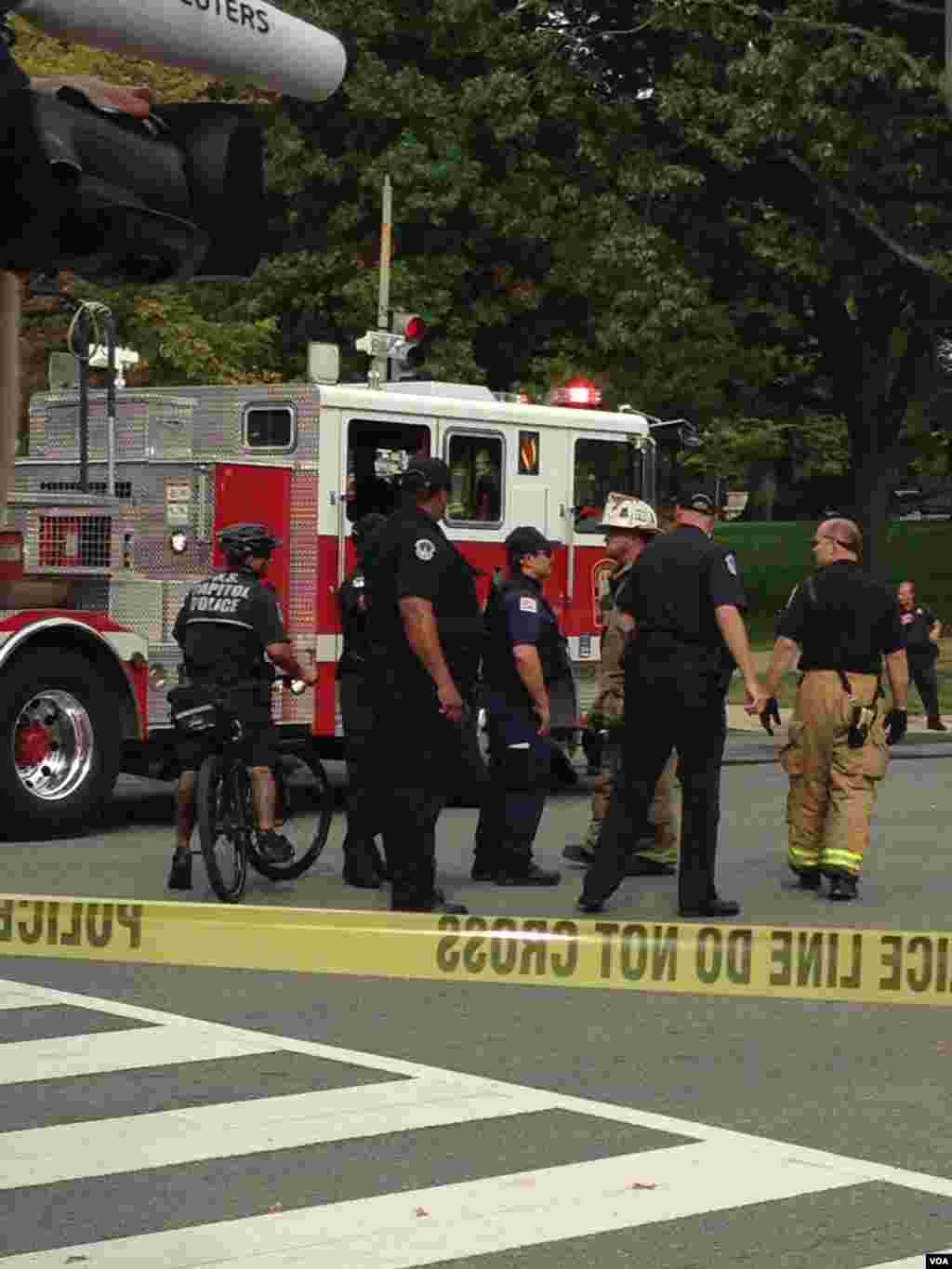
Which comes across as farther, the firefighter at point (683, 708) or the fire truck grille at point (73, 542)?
the fire truck grille at point (73, 542)

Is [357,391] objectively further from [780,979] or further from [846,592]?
[780,979]

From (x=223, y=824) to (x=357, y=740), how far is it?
1.23 m

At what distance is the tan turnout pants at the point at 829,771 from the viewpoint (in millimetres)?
11734

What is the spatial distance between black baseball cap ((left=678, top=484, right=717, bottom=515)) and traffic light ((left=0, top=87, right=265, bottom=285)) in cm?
754

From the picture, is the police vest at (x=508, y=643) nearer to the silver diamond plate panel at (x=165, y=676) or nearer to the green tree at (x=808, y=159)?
the silver diamond plate panel at (x=165, y=676)

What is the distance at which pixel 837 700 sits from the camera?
11.9 m

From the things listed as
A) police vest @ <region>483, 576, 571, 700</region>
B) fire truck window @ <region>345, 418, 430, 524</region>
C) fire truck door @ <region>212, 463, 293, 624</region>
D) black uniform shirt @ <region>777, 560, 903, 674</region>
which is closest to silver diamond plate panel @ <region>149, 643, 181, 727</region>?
fire truck door @ <region>212, 463, 293, 624</region>

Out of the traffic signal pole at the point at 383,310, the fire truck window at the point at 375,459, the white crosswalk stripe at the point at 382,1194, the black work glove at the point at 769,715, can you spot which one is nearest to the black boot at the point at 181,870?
the black work glove at the point at 769,715

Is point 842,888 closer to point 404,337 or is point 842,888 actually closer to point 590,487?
point 590,487

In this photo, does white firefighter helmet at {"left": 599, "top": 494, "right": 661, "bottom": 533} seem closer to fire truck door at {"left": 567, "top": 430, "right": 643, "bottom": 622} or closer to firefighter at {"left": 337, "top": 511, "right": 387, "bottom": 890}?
firefighter at {"left": 337, "top": 511, "right": 387, "bottom": 890}

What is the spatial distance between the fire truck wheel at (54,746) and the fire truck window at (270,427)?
2.04 meters

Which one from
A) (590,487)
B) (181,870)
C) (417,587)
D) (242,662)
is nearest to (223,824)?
(181,870)

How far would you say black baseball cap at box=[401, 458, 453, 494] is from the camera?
10.5 m

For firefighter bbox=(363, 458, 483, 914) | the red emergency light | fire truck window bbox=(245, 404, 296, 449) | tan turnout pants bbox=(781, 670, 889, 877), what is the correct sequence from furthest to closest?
the red emergency light < fire truck window bbox=(245, 404, 296, 449) < tan turnout pants bbox=(781, 670, 889, 877) < firefighter bbox=(363, 458, 483, 914)
